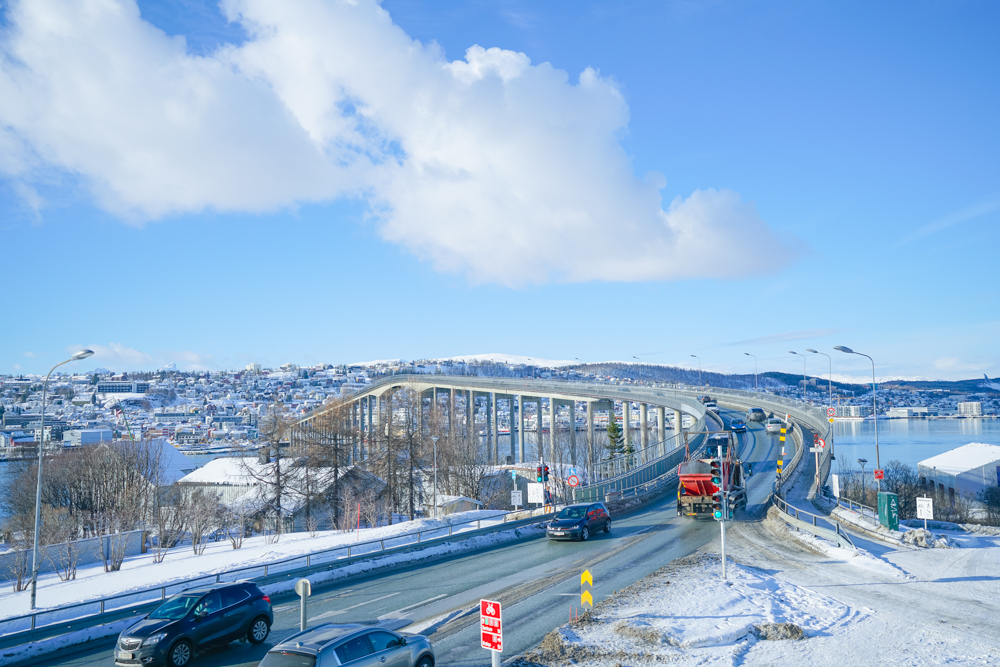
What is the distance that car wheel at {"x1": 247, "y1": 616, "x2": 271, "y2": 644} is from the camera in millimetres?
14859

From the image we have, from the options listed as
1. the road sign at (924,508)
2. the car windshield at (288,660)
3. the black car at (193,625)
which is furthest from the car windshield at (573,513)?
the car windshield at (288,660)

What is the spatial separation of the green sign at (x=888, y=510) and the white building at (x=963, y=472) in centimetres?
5371

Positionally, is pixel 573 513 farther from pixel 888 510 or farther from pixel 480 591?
pixel 888 510

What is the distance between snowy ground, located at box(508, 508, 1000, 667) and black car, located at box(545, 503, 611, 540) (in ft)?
20.0

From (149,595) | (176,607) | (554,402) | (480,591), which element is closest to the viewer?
(176,607)

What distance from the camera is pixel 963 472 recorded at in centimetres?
7625

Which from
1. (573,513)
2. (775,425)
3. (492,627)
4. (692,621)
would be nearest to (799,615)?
(692,621)

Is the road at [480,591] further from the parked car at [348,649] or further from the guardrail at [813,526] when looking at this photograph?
the guardrail at [813,526]

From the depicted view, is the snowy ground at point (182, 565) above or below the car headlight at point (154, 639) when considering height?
below

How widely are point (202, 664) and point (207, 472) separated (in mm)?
66788

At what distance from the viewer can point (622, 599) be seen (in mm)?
17984

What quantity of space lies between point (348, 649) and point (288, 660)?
3.05ft

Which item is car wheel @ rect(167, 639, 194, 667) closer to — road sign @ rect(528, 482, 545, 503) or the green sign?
road sign @ rect(528, 482, 545, 503)

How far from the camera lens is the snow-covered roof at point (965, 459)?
78075 millimetres
